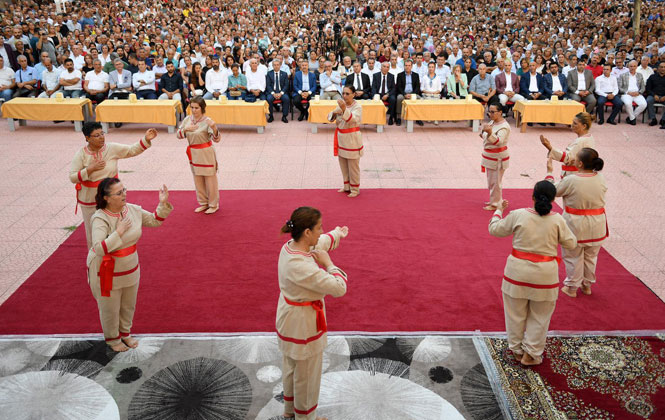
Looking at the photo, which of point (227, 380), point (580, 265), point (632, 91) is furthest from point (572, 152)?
point (632, 91)

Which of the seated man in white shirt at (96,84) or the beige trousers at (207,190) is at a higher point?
the seated man in white shirt at (96,84)

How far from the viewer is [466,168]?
884 cm

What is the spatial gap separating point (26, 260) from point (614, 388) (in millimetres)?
5503

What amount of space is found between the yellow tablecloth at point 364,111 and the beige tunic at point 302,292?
Result: 25.5ft

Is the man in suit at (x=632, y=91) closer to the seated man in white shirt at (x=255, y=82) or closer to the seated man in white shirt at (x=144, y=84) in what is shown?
the seated man in white shirt at (x=255, y=82)

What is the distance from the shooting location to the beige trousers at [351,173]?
24.3 feet

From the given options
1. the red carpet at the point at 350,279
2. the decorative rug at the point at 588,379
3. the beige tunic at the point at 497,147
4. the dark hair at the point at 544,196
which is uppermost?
the dark hair at the point at 544,196

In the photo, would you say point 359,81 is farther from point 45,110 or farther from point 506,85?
point 45,110

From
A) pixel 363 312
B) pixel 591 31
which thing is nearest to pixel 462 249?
pixel 363 312

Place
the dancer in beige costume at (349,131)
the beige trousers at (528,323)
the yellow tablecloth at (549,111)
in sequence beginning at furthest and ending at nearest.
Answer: the yellow tablecloth at (549,111)
the dancer in beige costume at (349,131)
the beige trousers at (528,323)

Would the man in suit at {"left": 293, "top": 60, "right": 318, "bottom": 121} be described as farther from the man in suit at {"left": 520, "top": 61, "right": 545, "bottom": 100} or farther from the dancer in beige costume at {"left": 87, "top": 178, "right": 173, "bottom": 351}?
the dancer in beige costume at {"left": 87, "top": 178, "right": 173, "bottom": 351}

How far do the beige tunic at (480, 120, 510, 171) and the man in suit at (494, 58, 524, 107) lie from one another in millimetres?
5441

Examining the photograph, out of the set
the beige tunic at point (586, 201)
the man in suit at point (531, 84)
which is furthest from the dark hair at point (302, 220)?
the man in suit at point (531, 84)

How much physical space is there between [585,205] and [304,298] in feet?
→ 9.27
